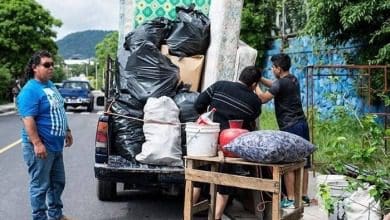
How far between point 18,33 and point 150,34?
3040 centimetres

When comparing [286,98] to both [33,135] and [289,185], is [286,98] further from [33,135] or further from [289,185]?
[33,135]

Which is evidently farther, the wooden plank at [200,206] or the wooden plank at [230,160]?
the wooden plank at [200,206]

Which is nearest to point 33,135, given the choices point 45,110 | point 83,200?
point 45,110

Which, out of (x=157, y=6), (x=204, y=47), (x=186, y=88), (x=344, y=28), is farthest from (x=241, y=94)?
(x=344, y=28)

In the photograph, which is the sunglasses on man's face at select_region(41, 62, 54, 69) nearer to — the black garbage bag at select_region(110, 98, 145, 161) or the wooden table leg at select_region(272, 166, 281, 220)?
the black garbage bag at select_region(110, 98, 145, 161)

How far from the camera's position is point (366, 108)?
1172 centimetres

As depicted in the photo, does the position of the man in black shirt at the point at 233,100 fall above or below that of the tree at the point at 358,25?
below

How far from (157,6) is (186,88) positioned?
2.39m

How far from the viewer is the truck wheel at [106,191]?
289 inches

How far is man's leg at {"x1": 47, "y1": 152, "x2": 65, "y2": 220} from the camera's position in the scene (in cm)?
590

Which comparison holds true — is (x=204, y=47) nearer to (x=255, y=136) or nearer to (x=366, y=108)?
(x=255, y=136)

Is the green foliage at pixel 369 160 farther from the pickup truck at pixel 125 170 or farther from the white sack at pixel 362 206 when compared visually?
the pickup truck at pixel 125 170

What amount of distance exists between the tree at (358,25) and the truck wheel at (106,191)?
208 inches

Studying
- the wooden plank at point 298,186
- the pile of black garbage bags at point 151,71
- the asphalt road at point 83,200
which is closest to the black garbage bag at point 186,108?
the pile of black garbage bags at point 151,71
